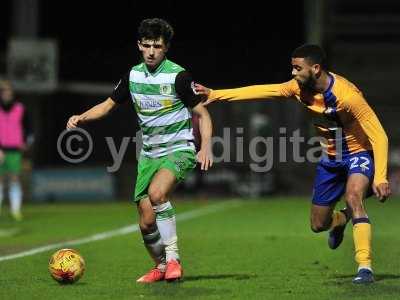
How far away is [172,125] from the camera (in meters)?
8.66

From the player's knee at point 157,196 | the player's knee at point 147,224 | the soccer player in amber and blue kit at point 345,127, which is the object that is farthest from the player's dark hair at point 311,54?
the player's knee at point 147,224

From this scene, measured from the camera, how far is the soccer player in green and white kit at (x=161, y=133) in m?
8.45

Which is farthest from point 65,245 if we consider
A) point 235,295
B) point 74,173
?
point 74,173

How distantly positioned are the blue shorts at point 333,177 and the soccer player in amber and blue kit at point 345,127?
0.03 ft

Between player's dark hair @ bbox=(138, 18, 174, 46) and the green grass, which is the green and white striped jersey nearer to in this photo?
player's dark hair @ bbox=(138, 18, 174, 46)

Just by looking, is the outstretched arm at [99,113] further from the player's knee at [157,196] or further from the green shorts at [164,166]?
the player's knee at [157,196]

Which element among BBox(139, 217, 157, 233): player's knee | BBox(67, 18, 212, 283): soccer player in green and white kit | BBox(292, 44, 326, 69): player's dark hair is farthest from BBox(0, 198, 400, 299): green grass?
BBox(292, 44, 326, 69): player's dark hair

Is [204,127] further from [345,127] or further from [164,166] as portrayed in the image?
[345,127]

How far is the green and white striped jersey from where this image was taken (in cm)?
857

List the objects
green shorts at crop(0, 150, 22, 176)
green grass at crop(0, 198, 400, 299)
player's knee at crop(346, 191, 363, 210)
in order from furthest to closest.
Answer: green shorts at crop(0, 150, 22, 176) → player's knee at crop(346, 191, 363, 210) → green grass at crop(0, 198, 400, 299)

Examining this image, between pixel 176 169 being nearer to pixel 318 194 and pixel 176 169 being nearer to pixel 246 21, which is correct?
pixel 318 194

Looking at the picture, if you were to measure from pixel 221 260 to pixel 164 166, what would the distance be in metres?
2.22

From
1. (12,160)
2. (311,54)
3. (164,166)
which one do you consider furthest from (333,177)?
(12,160)

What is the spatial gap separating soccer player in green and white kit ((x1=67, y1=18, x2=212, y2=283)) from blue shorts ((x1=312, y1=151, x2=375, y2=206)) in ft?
4.19
